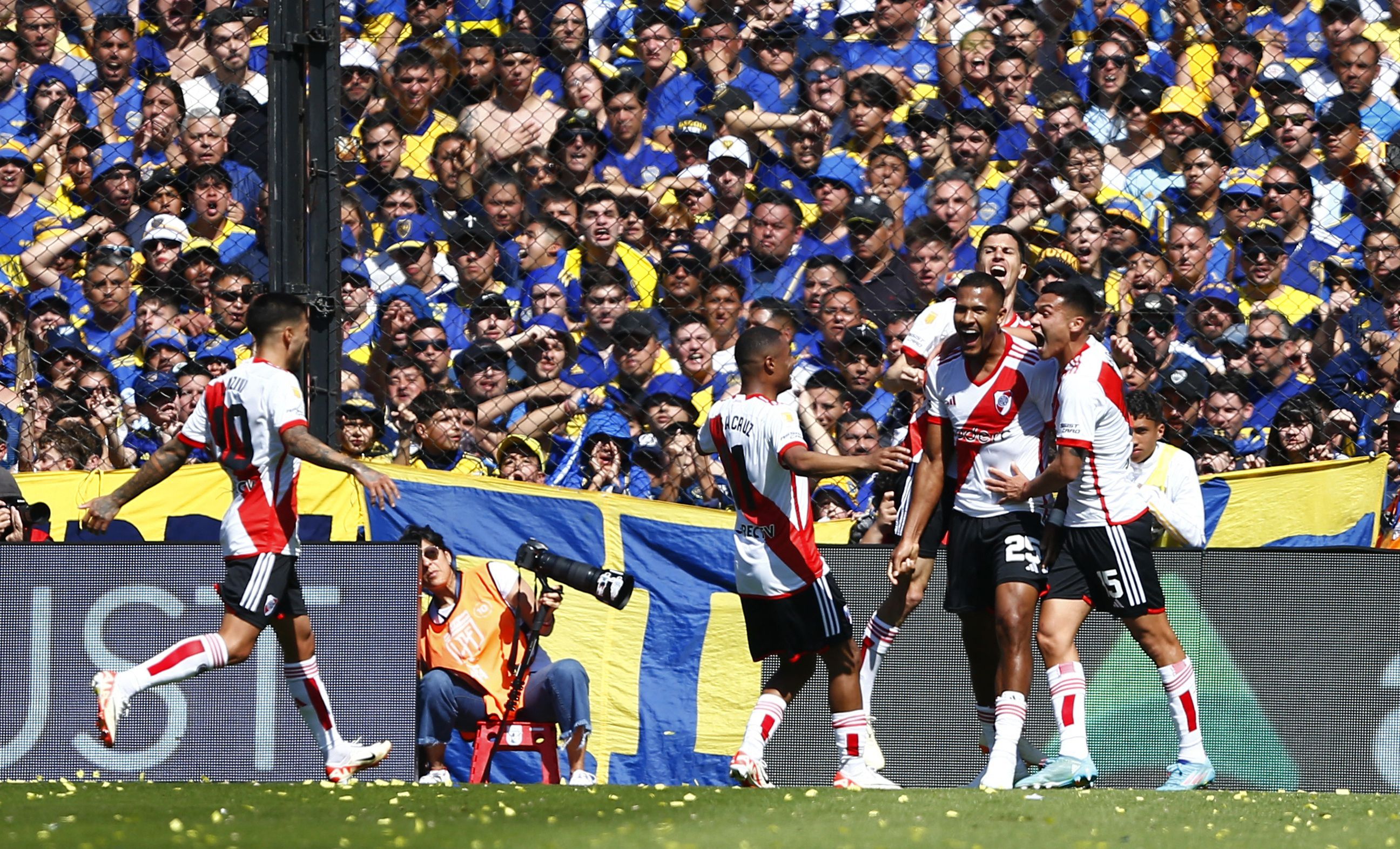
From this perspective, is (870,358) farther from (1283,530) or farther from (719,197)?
(1283,530)

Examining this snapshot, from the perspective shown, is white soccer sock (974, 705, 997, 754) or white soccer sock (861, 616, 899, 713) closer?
white soccer sock (974, 705, 997, 754)

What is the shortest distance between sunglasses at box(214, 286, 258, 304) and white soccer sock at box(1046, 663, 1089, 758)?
503 cm

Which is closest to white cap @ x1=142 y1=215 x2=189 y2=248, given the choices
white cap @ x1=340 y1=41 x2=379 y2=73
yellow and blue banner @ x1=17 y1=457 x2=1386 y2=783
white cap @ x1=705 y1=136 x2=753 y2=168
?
white cap @ x1=340 y1=41 x2=379 y2=73

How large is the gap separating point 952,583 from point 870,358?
2.64 metres

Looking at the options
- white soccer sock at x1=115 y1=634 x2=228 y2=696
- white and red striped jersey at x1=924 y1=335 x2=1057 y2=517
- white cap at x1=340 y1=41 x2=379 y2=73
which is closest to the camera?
white soccer sock at x1=115 y1=634 x2=228 y2=696

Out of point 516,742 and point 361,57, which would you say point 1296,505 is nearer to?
point 516,742

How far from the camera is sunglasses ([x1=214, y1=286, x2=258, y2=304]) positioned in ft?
29.0

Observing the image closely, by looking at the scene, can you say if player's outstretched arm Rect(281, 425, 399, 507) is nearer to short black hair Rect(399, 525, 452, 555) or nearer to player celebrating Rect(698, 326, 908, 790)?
player celebrating Rect(698, 326, 908, 790)

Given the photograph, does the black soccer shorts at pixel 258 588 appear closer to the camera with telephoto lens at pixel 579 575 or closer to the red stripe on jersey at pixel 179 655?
the red stripe on jersey at pixel 179 655

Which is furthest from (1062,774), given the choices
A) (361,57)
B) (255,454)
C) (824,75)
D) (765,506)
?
(361,57)

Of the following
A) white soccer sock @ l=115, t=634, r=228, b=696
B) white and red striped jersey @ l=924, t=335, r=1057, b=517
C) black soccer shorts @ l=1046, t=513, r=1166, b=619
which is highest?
white and red striped jersey @ l=924, t=335, r=1057, b=517

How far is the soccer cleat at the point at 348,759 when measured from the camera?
6.05 meters

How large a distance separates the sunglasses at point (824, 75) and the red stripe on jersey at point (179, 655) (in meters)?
5.00

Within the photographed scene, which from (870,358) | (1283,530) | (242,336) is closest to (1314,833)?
(1283,530)
